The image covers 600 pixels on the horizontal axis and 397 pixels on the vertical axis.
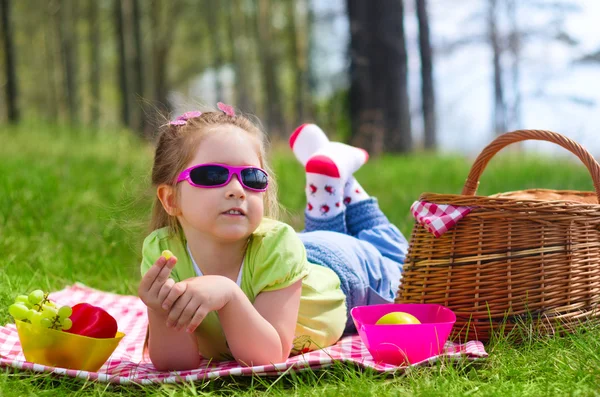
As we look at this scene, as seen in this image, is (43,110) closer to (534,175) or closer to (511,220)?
(534,175)

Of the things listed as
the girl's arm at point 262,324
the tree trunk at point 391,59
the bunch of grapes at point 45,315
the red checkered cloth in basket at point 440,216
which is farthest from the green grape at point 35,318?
the tree trunk at point 391,59

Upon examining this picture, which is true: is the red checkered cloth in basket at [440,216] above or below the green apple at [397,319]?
above

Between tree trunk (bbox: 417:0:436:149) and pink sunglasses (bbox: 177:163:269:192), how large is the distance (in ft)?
31.8

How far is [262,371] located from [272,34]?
19.1 m

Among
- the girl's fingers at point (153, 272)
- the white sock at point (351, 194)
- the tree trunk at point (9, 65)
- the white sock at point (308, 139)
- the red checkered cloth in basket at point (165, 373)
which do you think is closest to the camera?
the girl's fingers at point (153, 272)

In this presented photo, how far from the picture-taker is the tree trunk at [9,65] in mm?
9664

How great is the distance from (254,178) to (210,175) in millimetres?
143

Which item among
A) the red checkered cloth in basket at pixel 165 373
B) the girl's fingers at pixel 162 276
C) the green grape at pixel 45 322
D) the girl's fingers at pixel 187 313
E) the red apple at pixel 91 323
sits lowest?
the red checkered cloth in basket at pixel 165 373

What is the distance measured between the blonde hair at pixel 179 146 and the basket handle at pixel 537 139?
86 cm

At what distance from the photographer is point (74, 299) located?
119 inches

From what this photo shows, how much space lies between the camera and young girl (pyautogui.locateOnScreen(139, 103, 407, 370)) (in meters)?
1.99

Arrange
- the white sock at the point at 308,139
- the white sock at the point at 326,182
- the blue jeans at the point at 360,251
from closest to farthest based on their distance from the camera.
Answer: the blue jeans at the point at 360,251, the white sock at the point at 326,182, the white sock at the point at 308,139

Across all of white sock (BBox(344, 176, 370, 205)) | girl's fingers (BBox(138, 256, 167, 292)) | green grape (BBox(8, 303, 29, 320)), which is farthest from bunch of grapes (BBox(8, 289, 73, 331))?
white sock (BBox(344, 176, 370, 205))

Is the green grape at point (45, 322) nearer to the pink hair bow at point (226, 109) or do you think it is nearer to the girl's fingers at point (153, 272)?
the girl's fingers at point (153, 272)
